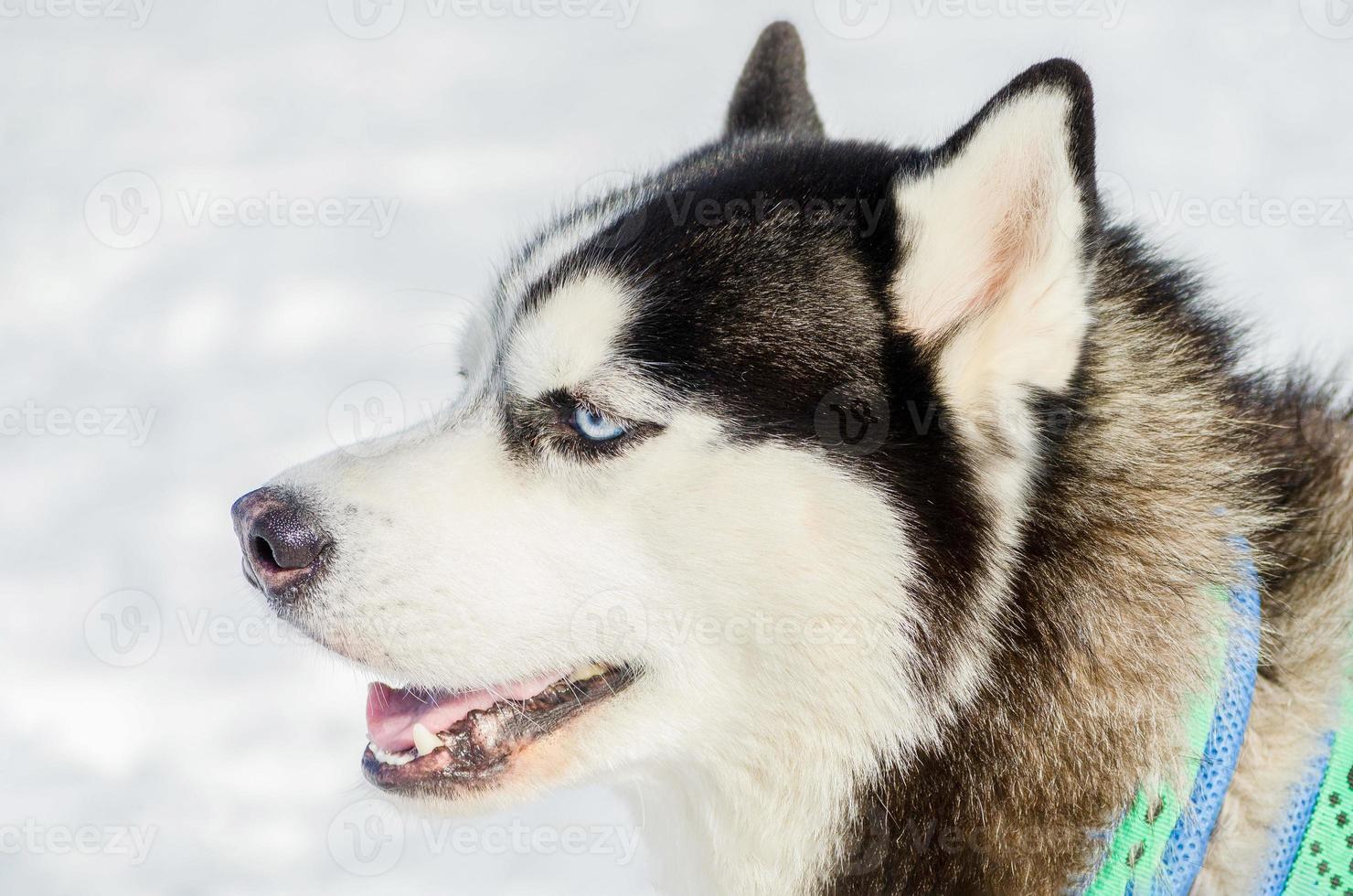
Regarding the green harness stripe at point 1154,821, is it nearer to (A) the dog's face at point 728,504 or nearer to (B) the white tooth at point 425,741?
(A) the dog's face at point 728,504

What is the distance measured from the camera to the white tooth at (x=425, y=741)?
1.88m

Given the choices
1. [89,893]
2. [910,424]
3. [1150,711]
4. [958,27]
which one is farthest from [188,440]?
[958,27]

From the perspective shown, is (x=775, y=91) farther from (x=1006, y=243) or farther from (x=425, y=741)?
(x=425, y=741)

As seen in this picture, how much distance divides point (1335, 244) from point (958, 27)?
90.7 inches

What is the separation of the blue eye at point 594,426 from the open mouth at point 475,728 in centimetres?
36

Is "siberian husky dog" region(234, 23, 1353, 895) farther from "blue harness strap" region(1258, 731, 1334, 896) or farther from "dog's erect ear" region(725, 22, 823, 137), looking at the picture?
"dog's erect ear" region(725, 22, 823, 137)

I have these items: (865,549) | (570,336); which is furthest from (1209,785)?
(570,336)

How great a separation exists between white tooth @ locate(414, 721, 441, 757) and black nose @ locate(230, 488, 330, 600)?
1.04 ft

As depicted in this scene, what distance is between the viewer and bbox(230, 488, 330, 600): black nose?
1765mm

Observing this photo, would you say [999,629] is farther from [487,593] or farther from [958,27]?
[958,27]

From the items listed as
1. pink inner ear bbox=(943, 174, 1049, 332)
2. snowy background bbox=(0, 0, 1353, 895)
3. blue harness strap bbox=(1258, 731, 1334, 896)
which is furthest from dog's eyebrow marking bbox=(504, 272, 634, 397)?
blue harness strap bbox=(1258, 731, 1334, 896)

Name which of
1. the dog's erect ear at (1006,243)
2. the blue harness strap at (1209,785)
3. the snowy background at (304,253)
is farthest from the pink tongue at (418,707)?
the blue harness strap at (1209,785)

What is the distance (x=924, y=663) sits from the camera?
1725 millimetres

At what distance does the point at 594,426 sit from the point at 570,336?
0.50ft
